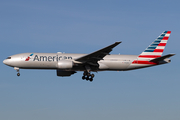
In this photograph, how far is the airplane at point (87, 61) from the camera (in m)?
41.8

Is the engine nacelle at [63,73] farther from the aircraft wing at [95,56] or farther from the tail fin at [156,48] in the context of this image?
the tail fin at [156,48]

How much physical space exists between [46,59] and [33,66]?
1904mm

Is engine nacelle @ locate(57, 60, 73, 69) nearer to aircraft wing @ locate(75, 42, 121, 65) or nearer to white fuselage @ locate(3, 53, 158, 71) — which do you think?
white fuselage @ locate(3, 53, 158, 71)

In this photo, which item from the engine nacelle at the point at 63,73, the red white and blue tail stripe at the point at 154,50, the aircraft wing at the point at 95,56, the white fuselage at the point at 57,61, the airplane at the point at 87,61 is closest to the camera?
the aircraft wing at the point at 95,56

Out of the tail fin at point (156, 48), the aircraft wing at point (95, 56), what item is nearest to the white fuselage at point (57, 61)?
the aircraft wing at point (95, 56)

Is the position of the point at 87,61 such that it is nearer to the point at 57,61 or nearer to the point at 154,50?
the point at 57,61

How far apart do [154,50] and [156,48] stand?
0.51 metres

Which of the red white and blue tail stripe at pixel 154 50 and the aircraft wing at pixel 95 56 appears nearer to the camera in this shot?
the aircraft wing at pixel 95 56

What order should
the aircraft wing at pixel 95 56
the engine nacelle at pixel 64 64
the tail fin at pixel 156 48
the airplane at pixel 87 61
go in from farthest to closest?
the tail fin at pixel 156 48 → the airplane at pixel 87 61 → the engine nacelle at pixel 64 64 → the aircraft wing at pixel 95 56

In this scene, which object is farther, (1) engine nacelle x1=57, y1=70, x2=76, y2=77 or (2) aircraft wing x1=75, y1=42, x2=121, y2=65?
(1) engine nacelle x1=57, y1=70, x2=76, y2=77

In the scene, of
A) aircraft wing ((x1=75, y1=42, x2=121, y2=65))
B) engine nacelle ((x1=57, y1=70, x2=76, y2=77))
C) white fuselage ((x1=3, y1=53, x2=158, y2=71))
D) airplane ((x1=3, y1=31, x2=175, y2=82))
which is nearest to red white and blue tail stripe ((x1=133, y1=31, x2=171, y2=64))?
airplane ((x1=3, y1=31, x2=175, y2=82))

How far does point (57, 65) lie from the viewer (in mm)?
41969

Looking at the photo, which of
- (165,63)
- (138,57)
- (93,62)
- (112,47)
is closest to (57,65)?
(93,62)

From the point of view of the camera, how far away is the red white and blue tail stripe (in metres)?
45.0
